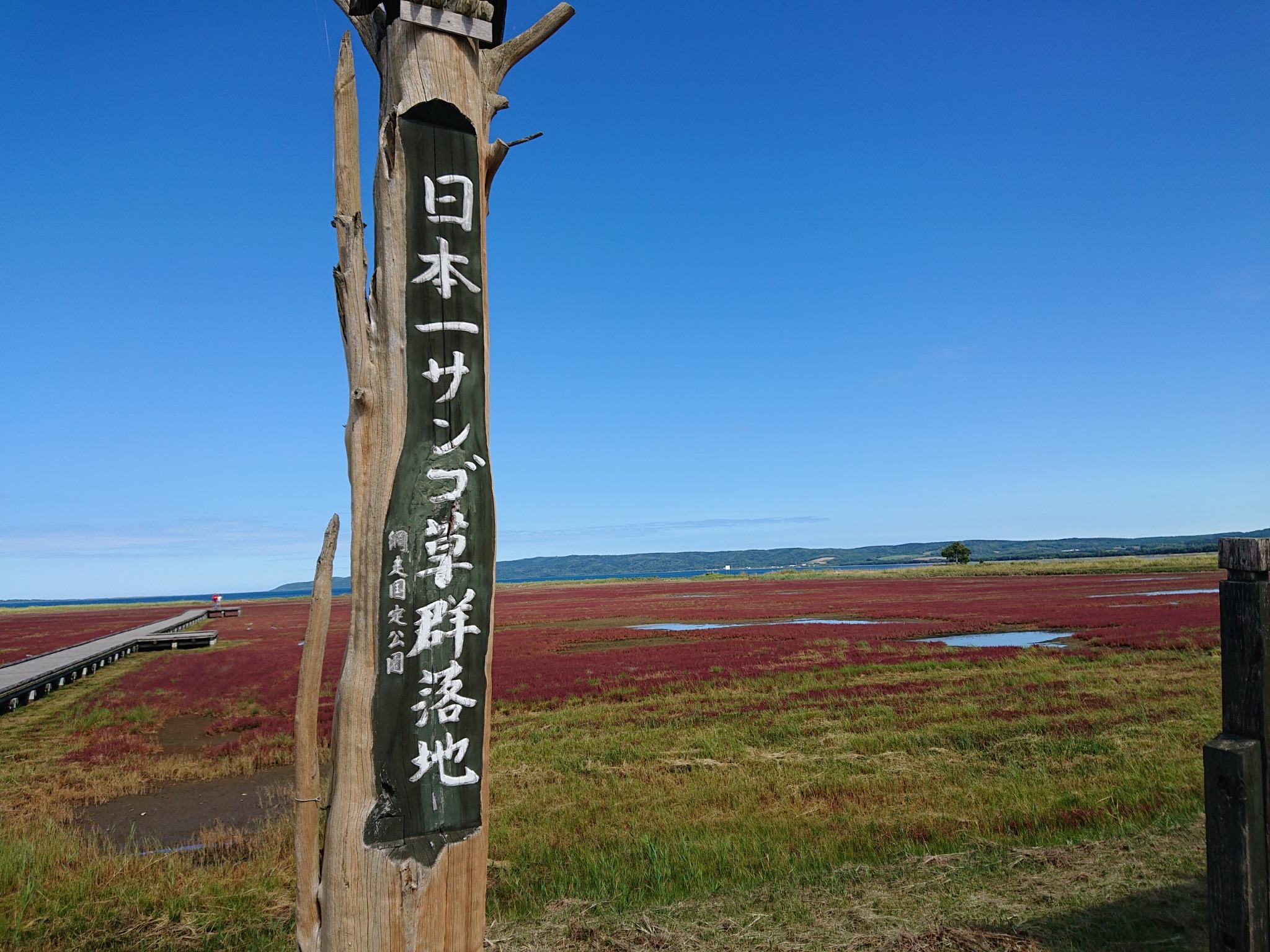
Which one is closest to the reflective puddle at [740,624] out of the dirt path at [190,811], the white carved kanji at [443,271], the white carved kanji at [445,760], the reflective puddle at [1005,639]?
the reflective puddle at [1005,639]

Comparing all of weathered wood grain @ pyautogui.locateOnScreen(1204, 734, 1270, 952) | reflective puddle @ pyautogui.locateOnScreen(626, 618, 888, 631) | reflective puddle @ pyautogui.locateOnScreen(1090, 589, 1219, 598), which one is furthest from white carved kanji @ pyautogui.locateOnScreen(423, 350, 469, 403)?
reflective puddle @ pyautogui.locateOnScreen(1090, 589, 1219, 598)

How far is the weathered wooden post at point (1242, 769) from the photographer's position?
3447 millimetres

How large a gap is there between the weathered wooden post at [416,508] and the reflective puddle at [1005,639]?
21.9m

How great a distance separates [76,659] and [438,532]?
86.6 ft

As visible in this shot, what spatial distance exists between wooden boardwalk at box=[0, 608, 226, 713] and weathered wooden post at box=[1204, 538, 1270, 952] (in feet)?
68.8

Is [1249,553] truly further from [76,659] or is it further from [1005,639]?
[76,659]

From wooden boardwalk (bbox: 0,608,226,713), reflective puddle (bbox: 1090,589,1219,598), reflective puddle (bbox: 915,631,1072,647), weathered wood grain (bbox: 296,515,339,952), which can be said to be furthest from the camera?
reflective puddle (bbox: 1090,589,1219,598)

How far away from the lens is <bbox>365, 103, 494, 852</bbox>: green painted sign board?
10.2 ft

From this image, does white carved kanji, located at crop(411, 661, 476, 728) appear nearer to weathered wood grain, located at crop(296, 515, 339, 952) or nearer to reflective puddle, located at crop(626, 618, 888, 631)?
weathered wood grain, located at crop(296, 515, 339, 952)

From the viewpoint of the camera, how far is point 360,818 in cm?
305

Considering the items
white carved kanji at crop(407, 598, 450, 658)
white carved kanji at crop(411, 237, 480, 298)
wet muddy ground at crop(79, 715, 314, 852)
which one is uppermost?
white carved kanji at crop(411, 237, 480, 298)

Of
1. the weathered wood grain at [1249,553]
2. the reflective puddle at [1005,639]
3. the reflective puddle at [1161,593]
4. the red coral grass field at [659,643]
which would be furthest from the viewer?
the reflective puddle at [1161,593]

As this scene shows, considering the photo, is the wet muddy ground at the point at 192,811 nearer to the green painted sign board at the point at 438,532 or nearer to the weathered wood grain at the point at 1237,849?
the green painted sign board at the point at 438,532

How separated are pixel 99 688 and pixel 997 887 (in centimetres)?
2310
